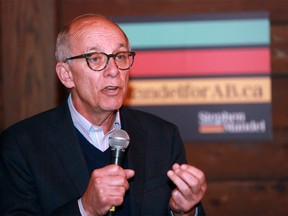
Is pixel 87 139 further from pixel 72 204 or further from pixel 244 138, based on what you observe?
pixel 244 138

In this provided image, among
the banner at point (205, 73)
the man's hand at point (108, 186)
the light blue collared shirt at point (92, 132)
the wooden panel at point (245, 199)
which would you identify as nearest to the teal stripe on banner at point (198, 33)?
the banner at point (205, 73)

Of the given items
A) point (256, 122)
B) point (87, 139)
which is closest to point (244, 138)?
point (256, 122)

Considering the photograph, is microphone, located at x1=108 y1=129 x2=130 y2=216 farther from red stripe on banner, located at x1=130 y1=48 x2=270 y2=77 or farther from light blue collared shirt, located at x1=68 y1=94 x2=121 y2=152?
red stripe on banner, located at x1=130 y1=48 x2=270 y2=77

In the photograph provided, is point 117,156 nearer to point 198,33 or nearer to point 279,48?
point 198,33

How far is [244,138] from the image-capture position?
3.62m

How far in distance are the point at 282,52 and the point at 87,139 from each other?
1538 millimetres

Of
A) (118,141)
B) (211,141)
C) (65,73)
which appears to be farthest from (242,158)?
(118,141)

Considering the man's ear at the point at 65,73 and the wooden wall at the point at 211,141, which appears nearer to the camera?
the man's ear at the point at 65,73

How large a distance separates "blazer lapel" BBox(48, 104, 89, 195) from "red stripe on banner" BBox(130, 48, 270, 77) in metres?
1.14

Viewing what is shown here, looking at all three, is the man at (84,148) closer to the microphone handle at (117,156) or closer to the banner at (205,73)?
the microphone handle at (117,156)

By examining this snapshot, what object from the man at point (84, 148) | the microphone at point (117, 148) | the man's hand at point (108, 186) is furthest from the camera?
the man at point (84, 148)

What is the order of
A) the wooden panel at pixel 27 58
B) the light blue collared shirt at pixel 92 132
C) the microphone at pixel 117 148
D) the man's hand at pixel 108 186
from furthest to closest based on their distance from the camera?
the wooden panel at pixel 27 58
the light blue collared shirt at pixel 92 132
the microphone at pixel 117 148
the man's hand at pixel 108 186

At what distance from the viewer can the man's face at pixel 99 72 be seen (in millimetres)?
2404

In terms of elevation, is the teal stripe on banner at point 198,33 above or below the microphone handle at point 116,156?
above
